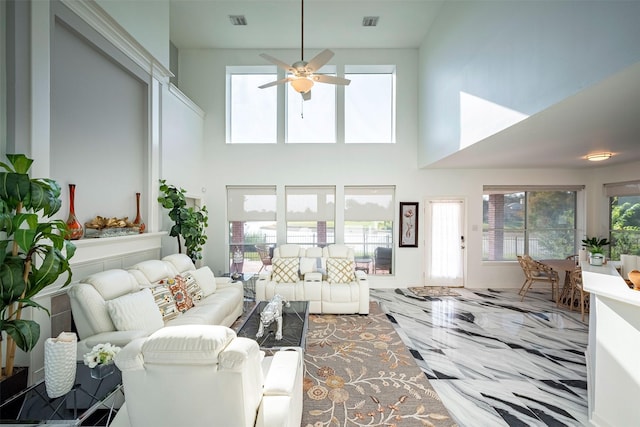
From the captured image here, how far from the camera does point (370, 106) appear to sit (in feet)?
20.3

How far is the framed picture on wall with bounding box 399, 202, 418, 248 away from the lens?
6.01 meters

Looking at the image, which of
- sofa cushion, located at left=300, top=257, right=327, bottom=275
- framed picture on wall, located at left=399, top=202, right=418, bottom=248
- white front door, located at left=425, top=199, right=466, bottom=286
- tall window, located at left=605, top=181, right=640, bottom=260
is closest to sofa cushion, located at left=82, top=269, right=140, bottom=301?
sofa cushion, located at left=300, top=257, right=327, bottom=275

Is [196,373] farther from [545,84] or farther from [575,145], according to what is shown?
[575,145]

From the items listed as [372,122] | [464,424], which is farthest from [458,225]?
[464,424]

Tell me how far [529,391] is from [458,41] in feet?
14.4

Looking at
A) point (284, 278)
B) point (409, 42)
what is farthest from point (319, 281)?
point (409, 42)

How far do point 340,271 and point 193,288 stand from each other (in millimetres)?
2249

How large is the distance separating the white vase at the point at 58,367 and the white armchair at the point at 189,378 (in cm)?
84

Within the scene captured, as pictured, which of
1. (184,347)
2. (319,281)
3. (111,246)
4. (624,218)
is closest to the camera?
(184,347)

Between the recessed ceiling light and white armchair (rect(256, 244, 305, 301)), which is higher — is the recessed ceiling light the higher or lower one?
the higher one

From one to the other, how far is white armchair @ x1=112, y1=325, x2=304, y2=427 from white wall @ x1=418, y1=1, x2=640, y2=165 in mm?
2806

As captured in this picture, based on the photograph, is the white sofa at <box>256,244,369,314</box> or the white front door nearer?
the white sofa at <box>256,244,369,314</box>

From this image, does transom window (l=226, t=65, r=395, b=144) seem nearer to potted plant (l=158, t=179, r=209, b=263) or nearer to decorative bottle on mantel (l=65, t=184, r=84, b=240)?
potted plant (l=158, t=179, r=209, b=263)

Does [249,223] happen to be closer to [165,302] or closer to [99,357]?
[165,302]
